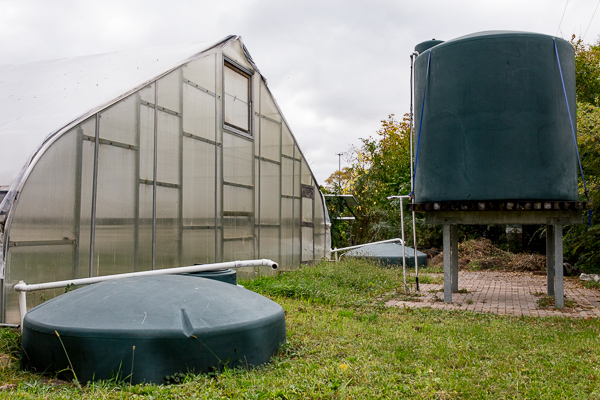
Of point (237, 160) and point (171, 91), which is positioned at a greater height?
point (171, 91)

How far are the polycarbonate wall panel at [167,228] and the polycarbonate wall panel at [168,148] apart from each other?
208mm

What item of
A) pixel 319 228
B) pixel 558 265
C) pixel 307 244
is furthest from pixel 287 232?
pixel 558 265

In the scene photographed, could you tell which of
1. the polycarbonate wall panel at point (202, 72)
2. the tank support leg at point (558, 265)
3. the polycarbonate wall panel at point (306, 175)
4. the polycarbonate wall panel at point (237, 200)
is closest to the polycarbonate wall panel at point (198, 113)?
the polycarbonate wall panel at point (202, 72)

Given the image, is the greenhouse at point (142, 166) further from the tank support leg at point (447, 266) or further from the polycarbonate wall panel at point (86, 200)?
the tank support leg at point (447, 266)

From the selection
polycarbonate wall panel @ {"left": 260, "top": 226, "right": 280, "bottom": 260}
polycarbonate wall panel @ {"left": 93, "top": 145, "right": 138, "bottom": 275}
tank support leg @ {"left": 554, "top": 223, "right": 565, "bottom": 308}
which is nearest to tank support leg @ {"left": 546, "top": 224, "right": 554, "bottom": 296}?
tank support leg @ {"left": 554, "top": 223, "right": 565, "bottom": 308}

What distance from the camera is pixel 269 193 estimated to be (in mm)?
11148

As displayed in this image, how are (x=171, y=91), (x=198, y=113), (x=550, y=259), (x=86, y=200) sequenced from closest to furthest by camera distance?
(x=86, y=200) < (x=171, y=91) < (x=198, y=113) < (x=550, y=259)

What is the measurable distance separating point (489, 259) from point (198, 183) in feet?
33.9

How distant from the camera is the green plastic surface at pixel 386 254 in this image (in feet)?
46.5

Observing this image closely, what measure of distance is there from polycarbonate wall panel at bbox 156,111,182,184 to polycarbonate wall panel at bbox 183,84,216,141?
0.27 meters

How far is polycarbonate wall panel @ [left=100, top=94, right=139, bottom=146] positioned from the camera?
6938 mm

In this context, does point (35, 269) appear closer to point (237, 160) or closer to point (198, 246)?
point (198, 246)

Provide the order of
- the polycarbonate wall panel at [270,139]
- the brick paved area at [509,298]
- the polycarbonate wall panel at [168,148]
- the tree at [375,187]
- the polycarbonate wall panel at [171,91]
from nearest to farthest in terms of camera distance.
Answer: the brick paved area at [509,298] → the polycarbonate wall panel at [168,148] → the polycarbonate wall panel at [171,91] → the polycarbonate wall panel at [270,139] → the tree at [375,187]

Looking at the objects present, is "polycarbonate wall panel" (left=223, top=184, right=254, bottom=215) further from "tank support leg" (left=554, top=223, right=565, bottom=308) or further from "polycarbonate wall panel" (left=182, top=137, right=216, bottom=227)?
"tank support leg" (left=554, top=223, right=565, bottom=308)
